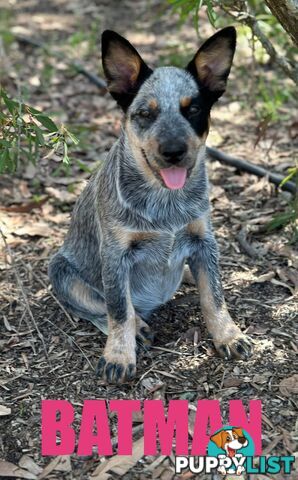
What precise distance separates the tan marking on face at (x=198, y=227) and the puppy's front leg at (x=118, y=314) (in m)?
0.39

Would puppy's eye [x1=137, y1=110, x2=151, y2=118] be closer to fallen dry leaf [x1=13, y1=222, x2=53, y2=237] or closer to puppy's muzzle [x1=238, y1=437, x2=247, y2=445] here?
puppy's muzzle [x1=238, y1=437, x2=247, y2=445]

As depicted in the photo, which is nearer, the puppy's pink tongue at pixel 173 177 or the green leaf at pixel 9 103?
the puppy's pink tongue at pixel 173 177

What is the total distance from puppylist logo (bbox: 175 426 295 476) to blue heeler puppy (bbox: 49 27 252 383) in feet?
2.11

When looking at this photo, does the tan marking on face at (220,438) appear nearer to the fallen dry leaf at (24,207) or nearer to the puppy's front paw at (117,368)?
the puppy's front paw at (117,368)

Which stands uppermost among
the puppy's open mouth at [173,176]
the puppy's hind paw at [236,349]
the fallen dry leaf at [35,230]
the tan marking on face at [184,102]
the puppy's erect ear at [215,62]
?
the puppy's erect ear at [215,62]

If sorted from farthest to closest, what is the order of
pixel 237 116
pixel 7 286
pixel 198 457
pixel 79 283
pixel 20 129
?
1. pixel 237 116
2. pixel 7 286
3. pixel 79 283
4. pixel 20 129
5. pixel 198 457

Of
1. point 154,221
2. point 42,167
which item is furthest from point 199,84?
point 42,167

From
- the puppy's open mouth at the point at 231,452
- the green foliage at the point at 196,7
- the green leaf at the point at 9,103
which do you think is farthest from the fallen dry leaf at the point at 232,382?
the green foliage at the point at 196,7

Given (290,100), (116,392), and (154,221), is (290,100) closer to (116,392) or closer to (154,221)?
(154,221)

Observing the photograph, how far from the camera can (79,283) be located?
429cm

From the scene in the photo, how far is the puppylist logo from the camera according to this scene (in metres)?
3.09

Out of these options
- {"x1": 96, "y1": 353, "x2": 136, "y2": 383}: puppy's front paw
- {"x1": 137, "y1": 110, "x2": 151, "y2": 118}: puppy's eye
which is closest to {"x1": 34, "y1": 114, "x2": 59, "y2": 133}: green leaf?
{"x1": 137, "y1": 110, "x2": 151, "y2": 118}: puppy's eye

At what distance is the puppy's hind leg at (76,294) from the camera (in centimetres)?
421

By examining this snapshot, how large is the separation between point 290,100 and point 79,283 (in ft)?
11.7
